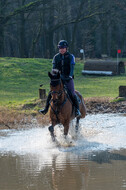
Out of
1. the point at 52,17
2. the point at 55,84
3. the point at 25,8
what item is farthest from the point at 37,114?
the point at 52,17

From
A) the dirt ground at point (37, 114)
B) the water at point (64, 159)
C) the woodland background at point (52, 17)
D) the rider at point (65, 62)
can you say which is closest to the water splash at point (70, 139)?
the water at point (64, 159)

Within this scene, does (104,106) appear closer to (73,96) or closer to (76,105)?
(76,105)

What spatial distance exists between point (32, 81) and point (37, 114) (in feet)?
42.1

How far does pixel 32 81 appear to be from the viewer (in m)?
27.3

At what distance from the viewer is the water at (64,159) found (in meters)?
6.66

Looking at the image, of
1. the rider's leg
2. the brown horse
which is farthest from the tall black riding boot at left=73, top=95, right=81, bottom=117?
the brown horse

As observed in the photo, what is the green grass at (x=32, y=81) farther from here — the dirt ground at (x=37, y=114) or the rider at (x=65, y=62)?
the rider at (x=65, y=62)

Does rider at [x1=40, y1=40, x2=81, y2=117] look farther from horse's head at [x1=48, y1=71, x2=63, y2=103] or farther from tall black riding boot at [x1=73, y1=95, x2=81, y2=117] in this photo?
horse's head at [x1=48, y1=71, x2=63, y2=103]

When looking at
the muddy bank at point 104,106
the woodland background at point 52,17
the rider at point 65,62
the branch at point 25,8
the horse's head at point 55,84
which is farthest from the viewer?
the woodland background at point 52,17

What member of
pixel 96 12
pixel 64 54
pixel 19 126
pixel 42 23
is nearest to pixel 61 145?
pixel 64 54

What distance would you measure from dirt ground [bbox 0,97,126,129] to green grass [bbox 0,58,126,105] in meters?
1.69

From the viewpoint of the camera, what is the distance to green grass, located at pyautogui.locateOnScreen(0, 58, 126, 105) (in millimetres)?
19766

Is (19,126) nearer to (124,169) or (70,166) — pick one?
(70,166)

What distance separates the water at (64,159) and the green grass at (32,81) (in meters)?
6.42
